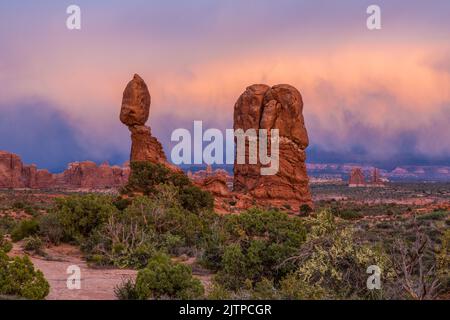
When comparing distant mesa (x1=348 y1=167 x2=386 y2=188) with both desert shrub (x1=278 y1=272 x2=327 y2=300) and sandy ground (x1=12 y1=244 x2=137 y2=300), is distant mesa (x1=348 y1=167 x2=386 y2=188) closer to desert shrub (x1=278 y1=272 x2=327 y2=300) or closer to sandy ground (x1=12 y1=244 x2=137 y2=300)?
sandy ground (x1=12 y1=244 x2=137 y2=300)

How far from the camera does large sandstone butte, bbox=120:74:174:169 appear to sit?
35.1m

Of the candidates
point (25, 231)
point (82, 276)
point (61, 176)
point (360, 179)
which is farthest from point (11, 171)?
point (82, 276)

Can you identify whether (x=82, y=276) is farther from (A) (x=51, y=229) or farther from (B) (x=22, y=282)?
(A) (x=51, y=229)

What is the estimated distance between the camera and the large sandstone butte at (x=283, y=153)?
4116cm

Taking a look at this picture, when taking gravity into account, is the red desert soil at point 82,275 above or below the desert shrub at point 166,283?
below

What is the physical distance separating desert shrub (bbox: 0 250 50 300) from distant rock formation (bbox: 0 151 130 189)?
77577mm

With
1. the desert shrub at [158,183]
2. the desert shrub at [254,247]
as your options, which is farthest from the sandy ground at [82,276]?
the desert shrub at [158,183]

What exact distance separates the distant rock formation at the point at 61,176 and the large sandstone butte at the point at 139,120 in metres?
50.7

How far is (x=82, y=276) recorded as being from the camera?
11422mm

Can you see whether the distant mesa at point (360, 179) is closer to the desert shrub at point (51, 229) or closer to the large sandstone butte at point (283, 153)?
the large sandstone butte at point (283, 153)

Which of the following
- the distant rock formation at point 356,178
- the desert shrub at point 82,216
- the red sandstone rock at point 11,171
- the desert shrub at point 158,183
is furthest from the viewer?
the distant rock formation at point 356,178

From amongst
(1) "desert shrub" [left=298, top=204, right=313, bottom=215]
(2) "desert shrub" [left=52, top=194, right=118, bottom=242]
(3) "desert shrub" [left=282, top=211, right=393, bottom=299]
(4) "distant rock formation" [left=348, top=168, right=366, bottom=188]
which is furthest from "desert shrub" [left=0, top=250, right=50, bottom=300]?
(4) "distant rock formation" [left=348, top=168, right=366, bottom=188]
